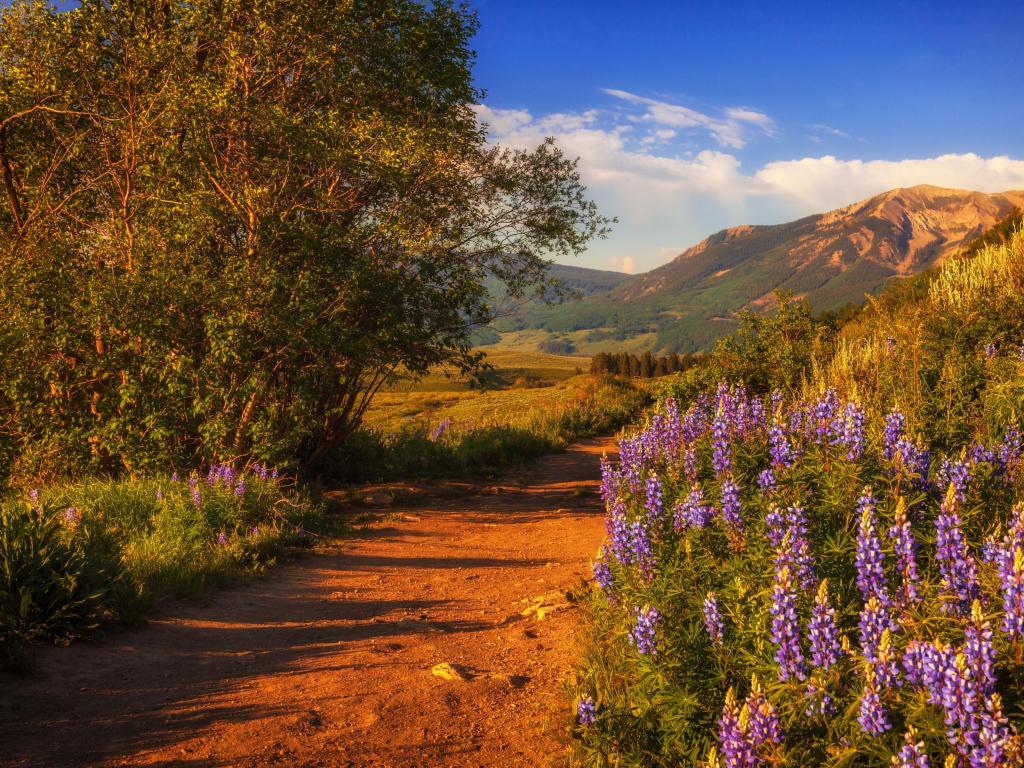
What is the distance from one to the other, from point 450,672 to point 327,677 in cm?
96

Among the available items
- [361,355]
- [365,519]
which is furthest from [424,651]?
[361,355]

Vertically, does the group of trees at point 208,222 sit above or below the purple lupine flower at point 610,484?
above

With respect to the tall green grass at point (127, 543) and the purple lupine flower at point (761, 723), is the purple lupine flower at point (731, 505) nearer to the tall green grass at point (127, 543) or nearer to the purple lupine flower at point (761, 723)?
the purple lupine flower at point (761, 723)

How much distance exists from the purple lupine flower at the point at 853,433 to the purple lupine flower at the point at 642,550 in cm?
152

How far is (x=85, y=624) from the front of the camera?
597cm

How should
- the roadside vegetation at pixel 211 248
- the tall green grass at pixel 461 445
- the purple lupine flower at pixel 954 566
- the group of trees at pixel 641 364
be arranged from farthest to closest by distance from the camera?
the group of trees at pixel 641 364 → the tall green grass at pixel 461 445 → the roadside vegetation at pixel 211 248 → the purple lupine flower at pixel 954 566

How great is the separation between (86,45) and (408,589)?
991 centimetres

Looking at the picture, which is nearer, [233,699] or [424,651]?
[233,699]

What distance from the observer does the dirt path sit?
4.31m

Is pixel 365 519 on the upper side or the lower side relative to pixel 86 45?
lower

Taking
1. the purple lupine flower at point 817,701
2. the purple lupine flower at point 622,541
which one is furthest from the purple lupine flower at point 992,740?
the purple lupine flower at point 622,541

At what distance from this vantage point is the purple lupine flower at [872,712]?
Answer: 9.06 ft

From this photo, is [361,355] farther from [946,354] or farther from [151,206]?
[946,354]

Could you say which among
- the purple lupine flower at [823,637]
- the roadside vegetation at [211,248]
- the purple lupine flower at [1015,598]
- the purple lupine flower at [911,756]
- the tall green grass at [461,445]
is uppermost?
the roadside vegetation at [211,248]
